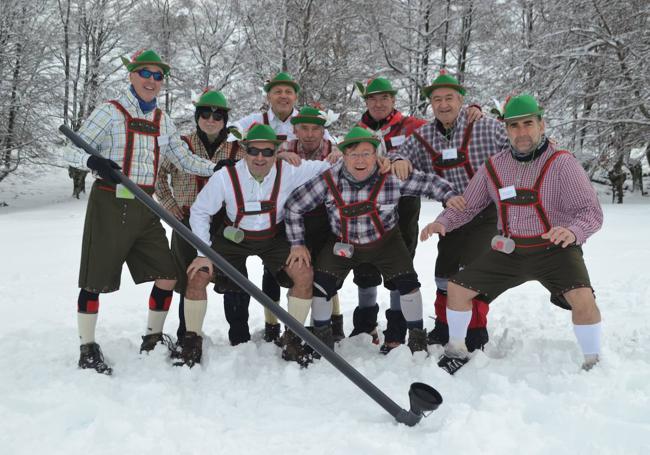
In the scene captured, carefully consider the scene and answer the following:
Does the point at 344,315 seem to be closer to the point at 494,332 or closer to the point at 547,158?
the point at 494,332

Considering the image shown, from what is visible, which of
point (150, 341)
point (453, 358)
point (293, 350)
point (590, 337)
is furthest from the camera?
point (150, 341)

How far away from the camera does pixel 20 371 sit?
12.0 feet

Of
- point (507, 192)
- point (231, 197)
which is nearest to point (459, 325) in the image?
point (507, 192)

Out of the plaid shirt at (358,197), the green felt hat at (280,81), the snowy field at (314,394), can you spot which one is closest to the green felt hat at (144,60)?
the green felt hat at (280,81)

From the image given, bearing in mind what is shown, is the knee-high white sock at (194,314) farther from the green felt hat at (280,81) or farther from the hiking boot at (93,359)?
the green felt hat at (280,81)

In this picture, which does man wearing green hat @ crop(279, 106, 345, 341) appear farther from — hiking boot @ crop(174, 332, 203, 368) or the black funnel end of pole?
the black funnel end of pole

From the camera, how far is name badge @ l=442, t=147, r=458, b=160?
4.19 meters

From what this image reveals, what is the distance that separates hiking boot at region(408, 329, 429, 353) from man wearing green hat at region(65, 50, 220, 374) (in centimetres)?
193

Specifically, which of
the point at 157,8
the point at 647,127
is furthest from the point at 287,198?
the point at 157,8

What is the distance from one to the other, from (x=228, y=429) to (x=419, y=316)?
171cm

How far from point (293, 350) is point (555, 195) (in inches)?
80.7

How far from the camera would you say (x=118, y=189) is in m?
3.75

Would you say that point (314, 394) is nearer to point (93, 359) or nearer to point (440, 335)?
point (440, 335)

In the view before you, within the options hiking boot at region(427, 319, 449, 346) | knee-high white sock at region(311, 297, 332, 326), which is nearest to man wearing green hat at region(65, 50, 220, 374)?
knee-high white sock at region(311, 297, 332, 326)
